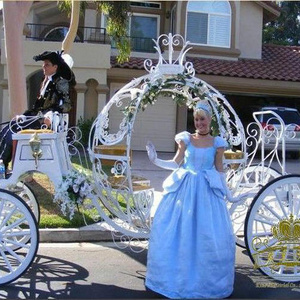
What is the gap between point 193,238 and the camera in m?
4.48

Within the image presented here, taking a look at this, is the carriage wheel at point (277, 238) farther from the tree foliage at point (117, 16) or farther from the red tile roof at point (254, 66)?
the red tile roof at point (254, 66)

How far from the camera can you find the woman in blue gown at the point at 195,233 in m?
4.41

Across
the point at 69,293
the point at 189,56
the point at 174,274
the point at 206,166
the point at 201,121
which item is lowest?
the point at 69,293

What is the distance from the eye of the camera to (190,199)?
4.55 m

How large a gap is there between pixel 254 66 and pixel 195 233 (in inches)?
637

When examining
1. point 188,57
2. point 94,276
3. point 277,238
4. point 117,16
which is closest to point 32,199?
point 94,276

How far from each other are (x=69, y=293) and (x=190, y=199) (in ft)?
4.87

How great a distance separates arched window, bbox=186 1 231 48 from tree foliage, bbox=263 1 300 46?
16.7m

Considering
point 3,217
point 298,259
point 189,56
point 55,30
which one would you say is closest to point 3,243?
point 3,217

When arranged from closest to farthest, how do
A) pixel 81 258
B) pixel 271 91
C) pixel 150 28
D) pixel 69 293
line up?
1. pixel 69 293
2. pixel 81 258
3. pixel 271 91
4. pixel 150 28

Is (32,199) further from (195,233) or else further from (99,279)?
(195,233)

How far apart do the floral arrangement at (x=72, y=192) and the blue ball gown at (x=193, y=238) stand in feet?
2.83

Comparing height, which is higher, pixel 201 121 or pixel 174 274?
pixel 201 121

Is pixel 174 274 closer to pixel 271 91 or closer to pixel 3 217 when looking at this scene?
pixel 3 217
